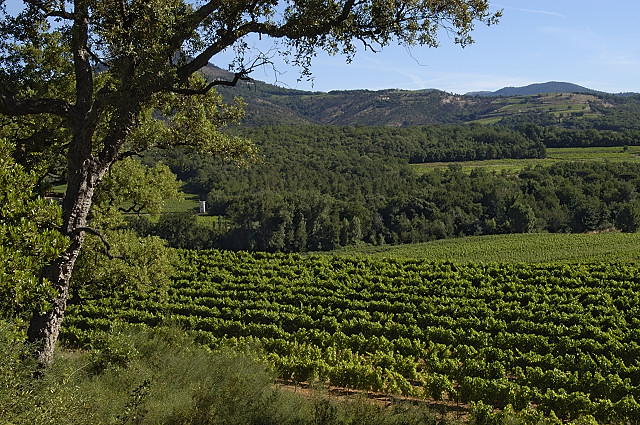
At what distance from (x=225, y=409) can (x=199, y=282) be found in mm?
21275

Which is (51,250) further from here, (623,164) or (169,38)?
(623,164)

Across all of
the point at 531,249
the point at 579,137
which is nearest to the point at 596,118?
the point at 579,137

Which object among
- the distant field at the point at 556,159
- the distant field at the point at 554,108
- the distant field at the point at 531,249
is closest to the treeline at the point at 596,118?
the distant field at the point at 554,108

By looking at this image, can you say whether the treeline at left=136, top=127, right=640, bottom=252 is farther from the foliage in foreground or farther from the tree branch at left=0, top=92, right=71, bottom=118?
the tree branch at left=0, top=92, right=71, bottom=118

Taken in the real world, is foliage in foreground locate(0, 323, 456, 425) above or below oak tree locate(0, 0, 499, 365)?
below

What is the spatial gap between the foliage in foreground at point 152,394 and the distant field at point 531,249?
34.1m

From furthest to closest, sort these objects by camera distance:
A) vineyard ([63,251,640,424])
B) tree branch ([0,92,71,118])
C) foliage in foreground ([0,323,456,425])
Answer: vineyard ([63,251,640,424]) < tree branch ([0,92,71,118]) < foliage in foreground ([0,323,456,425])

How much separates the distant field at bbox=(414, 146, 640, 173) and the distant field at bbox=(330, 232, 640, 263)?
40033mm

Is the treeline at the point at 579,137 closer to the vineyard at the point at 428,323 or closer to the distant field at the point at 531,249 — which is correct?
the distant field at the point at 531,249

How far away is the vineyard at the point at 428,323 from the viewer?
1403 cm

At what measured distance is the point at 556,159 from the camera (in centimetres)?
9956

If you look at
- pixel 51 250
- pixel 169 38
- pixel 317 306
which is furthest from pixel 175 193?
pixel 317 306

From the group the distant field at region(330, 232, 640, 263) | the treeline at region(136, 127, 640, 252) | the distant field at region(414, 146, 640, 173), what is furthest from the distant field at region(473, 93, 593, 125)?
the distant field at region(330, 232, 640, 263)

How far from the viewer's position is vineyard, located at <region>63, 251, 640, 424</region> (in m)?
14.0
